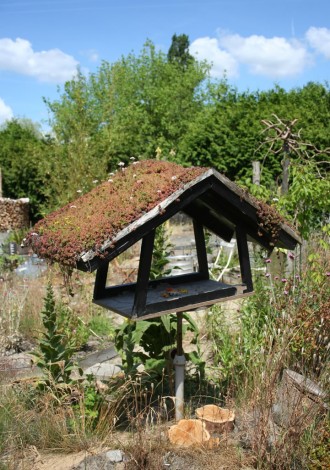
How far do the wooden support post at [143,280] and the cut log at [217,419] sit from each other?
0.93m

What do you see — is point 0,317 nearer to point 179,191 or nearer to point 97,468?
point 97,468

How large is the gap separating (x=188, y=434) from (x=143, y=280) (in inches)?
43.6

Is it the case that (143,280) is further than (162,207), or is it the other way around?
(143,280)

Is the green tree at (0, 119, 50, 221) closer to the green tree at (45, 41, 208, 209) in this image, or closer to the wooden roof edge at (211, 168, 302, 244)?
the green tree at (45, 41, 208, 209)

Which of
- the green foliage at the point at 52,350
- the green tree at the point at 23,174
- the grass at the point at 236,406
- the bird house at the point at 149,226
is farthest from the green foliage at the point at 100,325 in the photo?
the green tree at the point at 23,174

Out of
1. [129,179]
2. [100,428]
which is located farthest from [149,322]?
[129,179]

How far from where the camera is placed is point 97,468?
3.49m

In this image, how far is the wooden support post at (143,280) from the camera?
3.51 m

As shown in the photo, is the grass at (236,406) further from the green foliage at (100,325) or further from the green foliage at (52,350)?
the green foliage at (100,325)

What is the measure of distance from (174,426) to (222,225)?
157cm

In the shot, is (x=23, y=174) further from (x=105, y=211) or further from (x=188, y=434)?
(x=188, y=434)

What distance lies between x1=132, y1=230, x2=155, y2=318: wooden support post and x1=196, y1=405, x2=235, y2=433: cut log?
927mm

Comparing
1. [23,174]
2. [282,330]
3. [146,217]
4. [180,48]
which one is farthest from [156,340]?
[180,48]

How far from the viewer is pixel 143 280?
3.53 metres
